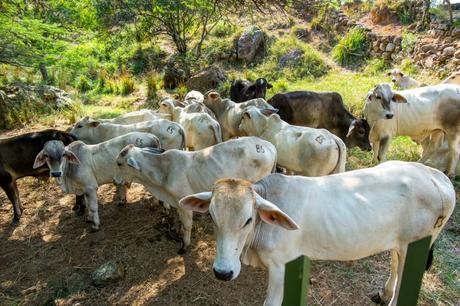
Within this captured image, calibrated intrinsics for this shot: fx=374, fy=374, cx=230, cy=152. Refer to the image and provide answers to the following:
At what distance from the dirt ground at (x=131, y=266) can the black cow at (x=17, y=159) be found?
18.5 inches

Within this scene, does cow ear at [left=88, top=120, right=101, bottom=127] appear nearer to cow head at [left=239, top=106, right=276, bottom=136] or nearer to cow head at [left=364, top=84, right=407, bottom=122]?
cow head at [left=239, top=106, right=276, bottom=136]

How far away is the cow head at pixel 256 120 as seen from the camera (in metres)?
6.39

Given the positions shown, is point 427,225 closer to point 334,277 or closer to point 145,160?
point 334,277

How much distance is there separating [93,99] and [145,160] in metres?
9.76

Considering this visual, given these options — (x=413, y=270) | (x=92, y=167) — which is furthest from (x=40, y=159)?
(x=413, y=270)

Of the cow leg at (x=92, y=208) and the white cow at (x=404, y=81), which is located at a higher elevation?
the white cow at (x=404, y=81)

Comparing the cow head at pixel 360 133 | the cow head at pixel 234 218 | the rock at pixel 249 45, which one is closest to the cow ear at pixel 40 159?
the cow head at pixel 234 218

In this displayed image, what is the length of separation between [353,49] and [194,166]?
12.9 m

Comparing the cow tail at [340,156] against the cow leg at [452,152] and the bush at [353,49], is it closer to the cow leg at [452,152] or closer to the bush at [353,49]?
the cow leg at [452,152]

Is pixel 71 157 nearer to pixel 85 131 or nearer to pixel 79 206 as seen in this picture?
pixel 79 206

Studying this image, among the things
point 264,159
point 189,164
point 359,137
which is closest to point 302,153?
point 264,159

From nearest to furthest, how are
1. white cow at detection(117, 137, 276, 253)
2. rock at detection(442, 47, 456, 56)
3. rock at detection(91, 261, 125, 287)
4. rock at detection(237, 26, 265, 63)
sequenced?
rock at detection(91, 261, 125, 287), white cow at detection(117, 137, 276, 253), rock at detection(442, 47, 456, 56), rock at detection(237, 26, 265, 63)

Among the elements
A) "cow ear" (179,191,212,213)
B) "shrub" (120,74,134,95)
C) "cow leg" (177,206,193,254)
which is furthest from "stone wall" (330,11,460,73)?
"cow ear" (179,191,212,213)

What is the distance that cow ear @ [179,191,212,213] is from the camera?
3137 millimetres
